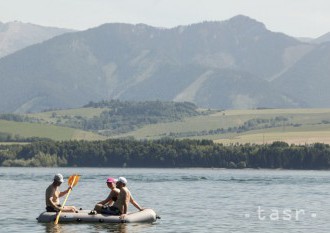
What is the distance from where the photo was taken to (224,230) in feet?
230

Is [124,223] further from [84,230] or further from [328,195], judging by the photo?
[328,195]

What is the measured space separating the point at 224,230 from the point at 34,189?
196ft

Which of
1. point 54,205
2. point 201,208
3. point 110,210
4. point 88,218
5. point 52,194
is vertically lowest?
point 88,218

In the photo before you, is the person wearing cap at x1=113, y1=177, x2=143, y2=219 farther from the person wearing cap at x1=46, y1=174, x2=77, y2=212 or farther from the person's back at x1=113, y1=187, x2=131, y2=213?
the person wearing cap at x1=46, y1=174, x2=77, y2=212

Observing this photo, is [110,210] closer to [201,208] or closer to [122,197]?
[122,197]

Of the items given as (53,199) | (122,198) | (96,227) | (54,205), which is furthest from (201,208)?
(54,205)

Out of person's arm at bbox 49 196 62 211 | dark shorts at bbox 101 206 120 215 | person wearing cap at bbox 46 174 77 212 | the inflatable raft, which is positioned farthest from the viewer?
person's arm at bbox 49 196 62 211

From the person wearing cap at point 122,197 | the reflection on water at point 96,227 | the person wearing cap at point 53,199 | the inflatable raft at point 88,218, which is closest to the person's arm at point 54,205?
A: the person wearing cap at point 53,199

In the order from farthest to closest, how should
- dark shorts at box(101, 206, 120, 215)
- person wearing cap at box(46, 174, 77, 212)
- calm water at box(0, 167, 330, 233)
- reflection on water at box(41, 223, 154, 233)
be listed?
person wearing cap at box(46, 174, 77, 212) → calm water at box(0, 167, 330, 233) → dark shorts at box(101, 206, 120, 215) → reflection on water at box(41, 223, 154, 233)

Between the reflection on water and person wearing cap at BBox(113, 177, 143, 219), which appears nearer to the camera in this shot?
the reflection on water

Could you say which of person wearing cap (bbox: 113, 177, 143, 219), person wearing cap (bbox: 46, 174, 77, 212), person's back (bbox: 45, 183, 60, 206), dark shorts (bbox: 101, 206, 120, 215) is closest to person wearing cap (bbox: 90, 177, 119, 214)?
dark shorts (bbox: 101, 206, 120, 215)

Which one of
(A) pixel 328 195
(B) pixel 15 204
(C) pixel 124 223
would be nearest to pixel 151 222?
(C) pixel 124 223

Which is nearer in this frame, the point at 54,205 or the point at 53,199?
the point at 54,205

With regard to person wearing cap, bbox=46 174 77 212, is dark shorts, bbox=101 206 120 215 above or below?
below
